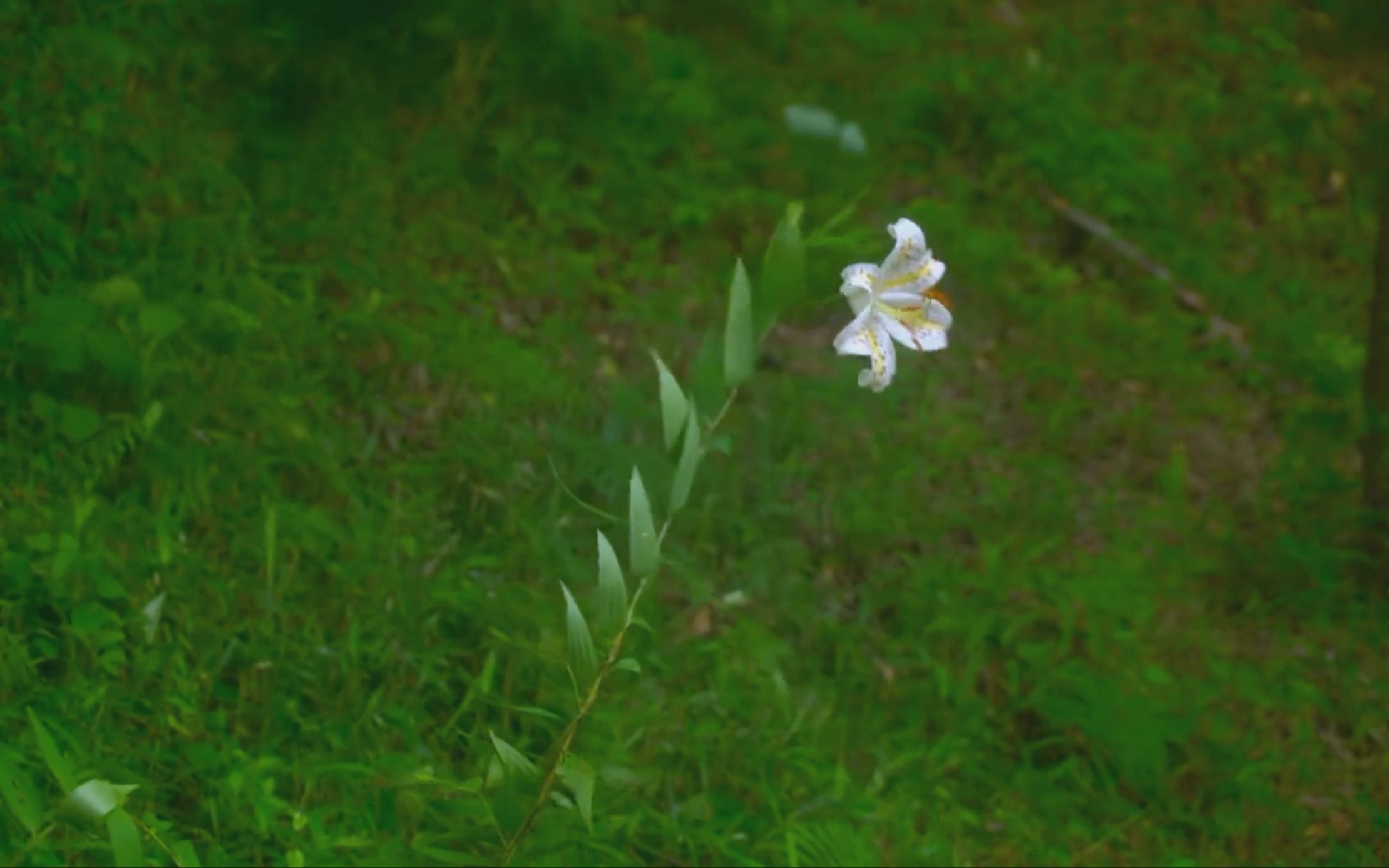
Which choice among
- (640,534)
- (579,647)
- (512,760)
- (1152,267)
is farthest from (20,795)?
(1152,267)

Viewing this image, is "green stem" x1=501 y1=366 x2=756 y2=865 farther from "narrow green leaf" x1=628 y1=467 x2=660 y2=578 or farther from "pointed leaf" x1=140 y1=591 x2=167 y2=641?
"pointed leaf" x1=140 y1=591 x2=167 y2=641

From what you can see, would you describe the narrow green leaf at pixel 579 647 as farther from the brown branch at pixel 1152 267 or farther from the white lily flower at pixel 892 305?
the brown branch at pixel 1152 267

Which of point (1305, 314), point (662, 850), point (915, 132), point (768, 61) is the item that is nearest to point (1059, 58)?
point (915, 132)

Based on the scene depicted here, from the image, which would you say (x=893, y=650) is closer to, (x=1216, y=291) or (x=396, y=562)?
(x=396, y=562)

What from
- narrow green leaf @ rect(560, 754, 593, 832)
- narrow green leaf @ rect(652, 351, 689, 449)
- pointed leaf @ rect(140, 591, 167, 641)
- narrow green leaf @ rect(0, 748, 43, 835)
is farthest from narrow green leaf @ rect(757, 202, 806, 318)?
pointed leaf @ rect(140, 591, 167, 641)

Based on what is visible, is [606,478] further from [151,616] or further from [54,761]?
[54,761]

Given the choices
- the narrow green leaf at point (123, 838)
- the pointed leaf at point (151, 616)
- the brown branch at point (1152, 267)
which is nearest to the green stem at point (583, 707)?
the narrow green leaf at point (123, 838)
